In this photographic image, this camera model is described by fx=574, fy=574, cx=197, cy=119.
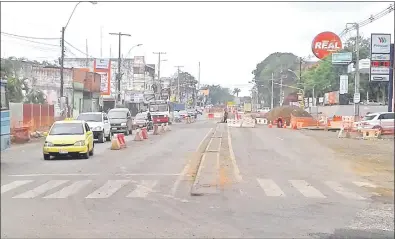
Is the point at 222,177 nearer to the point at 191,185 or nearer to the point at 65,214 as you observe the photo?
the point at 191,185

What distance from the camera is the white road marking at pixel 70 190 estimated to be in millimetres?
11275

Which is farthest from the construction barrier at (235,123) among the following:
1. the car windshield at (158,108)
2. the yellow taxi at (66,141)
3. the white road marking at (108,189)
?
the white road marking at (108,189)

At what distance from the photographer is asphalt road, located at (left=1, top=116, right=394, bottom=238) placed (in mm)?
7824

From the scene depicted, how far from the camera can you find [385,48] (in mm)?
43750

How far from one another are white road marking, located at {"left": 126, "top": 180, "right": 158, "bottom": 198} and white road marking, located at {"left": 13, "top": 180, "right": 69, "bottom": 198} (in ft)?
6.09

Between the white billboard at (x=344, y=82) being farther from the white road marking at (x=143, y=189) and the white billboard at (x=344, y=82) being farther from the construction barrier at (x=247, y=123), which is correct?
the white road marking at (x=143, y=189)

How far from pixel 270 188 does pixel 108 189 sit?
3.58 meters

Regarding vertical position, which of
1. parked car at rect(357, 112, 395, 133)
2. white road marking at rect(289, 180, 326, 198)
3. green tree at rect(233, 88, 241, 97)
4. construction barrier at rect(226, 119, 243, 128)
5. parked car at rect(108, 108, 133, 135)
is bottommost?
white road marking at rect(289, 180, 326, 198)

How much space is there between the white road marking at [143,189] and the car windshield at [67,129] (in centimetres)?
709

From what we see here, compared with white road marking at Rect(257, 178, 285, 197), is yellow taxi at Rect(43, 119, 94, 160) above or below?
above

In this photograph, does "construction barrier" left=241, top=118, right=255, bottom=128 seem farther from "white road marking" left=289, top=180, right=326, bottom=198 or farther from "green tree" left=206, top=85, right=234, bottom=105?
"green tree" left=206, top=85, right=234, bottom=105

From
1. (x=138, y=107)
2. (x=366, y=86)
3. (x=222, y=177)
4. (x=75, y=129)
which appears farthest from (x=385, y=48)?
(x=138, y=107)

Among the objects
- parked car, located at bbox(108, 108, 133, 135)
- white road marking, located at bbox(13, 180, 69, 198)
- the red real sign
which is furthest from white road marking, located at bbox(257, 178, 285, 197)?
the red real sign

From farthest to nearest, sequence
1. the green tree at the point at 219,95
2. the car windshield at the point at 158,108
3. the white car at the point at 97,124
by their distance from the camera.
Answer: the green tree at the point at 219,95, the car windshield at the point at 158,108, the white car at the point at 97,124
